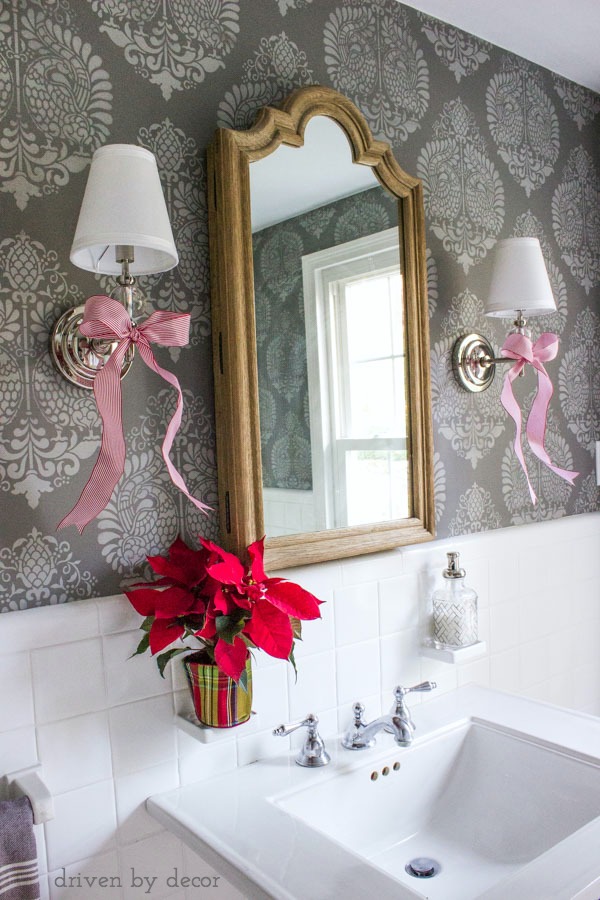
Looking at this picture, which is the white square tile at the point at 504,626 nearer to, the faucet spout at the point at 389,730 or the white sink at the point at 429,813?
the white sink at the point at 429,813

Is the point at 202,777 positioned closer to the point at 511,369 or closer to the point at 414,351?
the point at 414,351

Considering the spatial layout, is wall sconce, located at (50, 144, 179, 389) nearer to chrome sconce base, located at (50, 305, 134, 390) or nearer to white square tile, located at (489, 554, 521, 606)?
chrome sconce base, located at (50, 305, 134, 390)

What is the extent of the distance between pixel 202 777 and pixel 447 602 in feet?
2.06

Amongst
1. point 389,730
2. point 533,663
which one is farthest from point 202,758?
point 533,663

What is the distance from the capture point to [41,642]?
116cm

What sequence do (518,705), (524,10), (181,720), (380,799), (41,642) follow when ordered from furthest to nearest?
(524,10), (518,705), (380,799), (181,720), (41,642)

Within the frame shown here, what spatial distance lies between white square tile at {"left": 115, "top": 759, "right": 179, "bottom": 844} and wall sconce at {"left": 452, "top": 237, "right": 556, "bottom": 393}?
1.05 meters

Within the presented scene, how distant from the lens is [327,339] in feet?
4.94

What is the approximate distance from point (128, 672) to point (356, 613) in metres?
0.50

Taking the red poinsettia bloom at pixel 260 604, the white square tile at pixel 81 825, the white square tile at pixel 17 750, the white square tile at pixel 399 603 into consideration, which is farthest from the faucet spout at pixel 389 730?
the white square tile at pixel 17 750

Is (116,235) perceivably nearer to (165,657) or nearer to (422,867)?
(165,657)

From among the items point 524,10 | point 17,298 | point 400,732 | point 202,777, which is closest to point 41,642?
point 202,777

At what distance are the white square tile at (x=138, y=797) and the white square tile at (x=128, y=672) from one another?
13 centimetres

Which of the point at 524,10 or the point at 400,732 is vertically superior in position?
the point at 524,10
